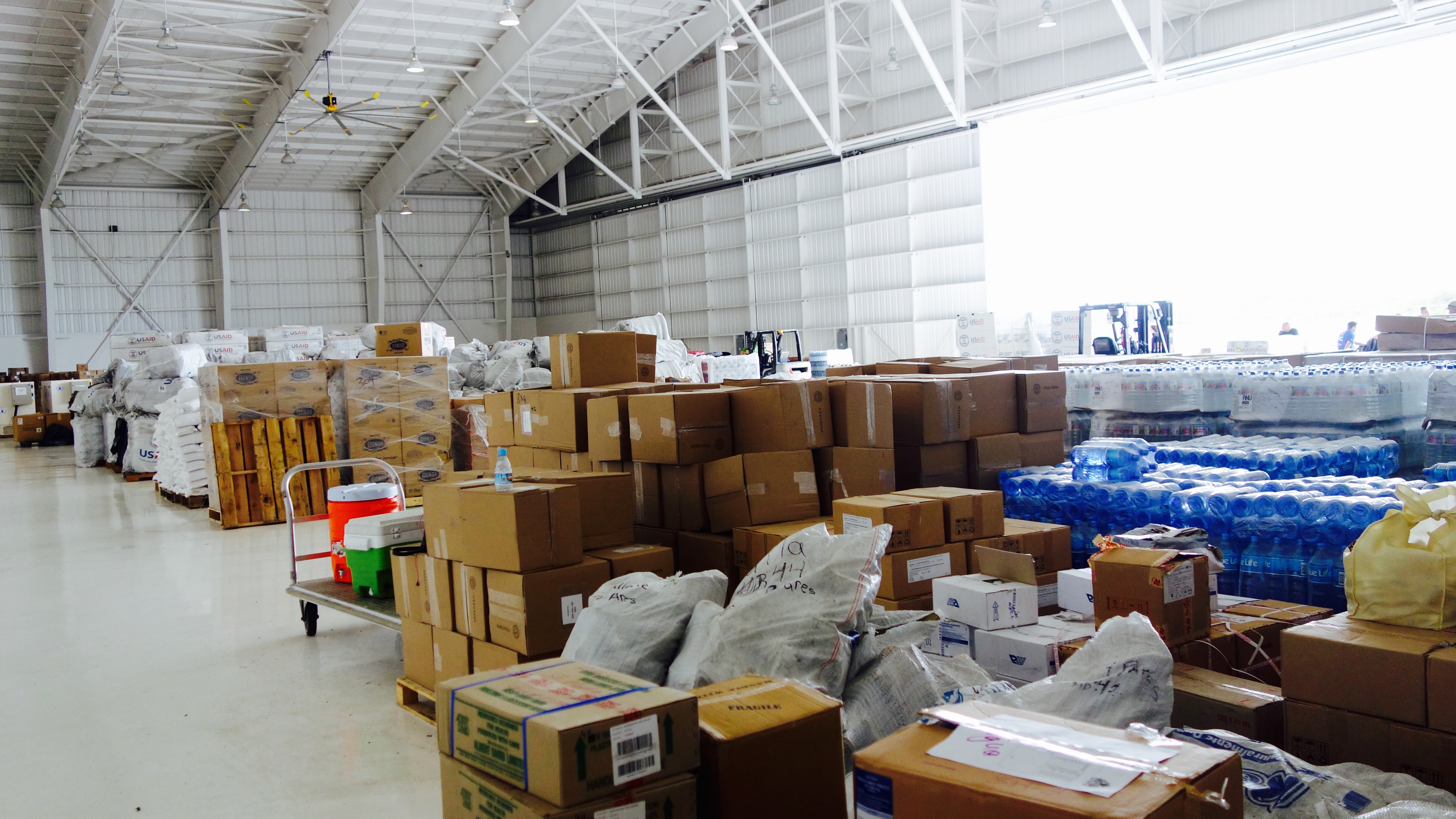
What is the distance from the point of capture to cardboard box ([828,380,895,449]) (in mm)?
4609

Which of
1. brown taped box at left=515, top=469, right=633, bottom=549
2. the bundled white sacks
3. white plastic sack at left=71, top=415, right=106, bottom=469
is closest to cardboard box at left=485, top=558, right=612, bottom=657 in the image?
brown taped box at left=515, top=469, right=633, bottom=549

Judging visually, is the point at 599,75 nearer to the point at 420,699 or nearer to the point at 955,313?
the point at 955,313

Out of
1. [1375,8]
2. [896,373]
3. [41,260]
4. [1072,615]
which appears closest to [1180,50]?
[1375,8]

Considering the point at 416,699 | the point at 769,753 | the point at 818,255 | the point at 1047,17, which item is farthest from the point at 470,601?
the point at 818,255

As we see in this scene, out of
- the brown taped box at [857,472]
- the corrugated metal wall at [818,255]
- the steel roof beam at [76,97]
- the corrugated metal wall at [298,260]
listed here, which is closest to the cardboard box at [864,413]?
the brown taped box at [857,472]

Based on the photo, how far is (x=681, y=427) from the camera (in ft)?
15.0

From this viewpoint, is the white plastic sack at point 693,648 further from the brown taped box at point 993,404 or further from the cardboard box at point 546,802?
the brown taped box at point 993,404

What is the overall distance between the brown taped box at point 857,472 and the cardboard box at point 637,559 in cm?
95

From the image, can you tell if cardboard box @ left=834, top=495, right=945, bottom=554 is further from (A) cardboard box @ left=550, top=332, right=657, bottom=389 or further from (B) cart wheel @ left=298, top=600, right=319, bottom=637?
(B) cart wheel @ left=298, top=600, right=319, bottom=637

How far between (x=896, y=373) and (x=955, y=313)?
12668 mm

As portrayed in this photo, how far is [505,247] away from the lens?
2888cm

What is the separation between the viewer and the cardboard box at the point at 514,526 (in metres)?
3.59

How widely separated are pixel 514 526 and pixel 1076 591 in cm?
203

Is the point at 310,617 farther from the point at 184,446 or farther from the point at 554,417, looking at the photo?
the point at 184,446
